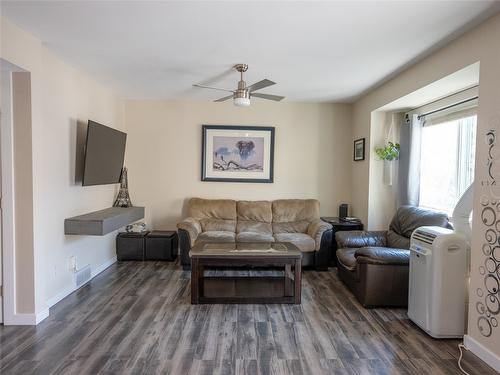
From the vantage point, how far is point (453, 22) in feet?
7.99

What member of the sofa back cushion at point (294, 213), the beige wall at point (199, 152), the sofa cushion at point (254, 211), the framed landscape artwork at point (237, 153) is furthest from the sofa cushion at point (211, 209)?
the sofa back cushion at point (294, 213)

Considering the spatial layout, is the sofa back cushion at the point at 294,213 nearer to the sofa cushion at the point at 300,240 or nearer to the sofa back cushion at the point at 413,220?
the sofa cushion at the point at 300,240

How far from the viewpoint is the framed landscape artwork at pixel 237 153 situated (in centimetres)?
521

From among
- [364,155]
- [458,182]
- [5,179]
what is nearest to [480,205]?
[458,182]

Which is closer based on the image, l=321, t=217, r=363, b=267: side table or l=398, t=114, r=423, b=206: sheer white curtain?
l=398, t=114, r=423, b=206: sheer white curtain

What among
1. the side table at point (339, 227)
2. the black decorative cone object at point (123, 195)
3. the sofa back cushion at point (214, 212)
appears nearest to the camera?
the side table at point (339, 227)

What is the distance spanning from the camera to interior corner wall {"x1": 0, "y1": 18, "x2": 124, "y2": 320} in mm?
2756

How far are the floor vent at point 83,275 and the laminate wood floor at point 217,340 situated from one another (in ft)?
0.58

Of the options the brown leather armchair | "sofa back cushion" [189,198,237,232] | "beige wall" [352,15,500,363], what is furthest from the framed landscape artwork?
"beige wall" [352,15,500,363]

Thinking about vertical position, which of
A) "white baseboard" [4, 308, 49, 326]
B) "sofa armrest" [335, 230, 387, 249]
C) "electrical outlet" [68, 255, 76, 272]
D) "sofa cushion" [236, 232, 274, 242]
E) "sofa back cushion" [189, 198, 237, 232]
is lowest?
"white baseboard" [4, 308, 49, 326]

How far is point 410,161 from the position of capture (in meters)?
4.11

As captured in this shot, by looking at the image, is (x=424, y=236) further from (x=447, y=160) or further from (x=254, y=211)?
(x=254, y=211)

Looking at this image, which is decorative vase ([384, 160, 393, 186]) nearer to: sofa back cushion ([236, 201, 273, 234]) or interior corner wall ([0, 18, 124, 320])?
sofa back cushion ([236, 201, 273, 234])

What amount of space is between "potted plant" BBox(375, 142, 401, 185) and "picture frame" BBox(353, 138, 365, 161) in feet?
0.99
